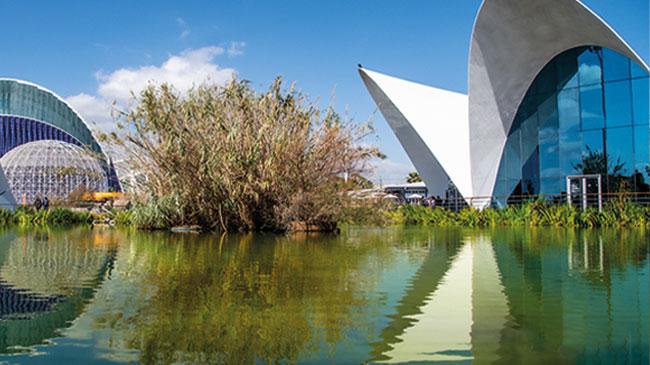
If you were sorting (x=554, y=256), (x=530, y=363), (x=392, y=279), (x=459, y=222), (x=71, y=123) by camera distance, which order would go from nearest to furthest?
(x=530, y=363) → (x=392, y=279) → (x=554, y=256) → (x=459, y=222) → (x=71, y=123)

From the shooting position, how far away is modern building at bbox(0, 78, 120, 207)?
41.6 m

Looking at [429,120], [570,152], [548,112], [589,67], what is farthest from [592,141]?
[429,120]

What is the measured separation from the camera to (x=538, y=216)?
17.0 m

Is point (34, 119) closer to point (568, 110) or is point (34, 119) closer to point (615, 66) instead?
point (568, 110)

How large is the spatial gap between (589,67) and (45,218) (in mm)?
19186

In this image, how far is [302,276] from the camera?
5488 millimetres

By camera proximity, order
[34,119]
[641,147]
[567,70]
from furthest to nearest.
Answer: [34,119] → [567,70] → [641,147]

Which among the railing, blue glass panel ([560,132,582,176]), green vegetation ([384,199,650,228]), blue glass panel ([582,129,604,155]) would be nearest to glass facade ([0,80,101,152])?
the railing

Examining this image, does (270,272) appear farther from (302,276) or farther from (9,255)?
(9,255)

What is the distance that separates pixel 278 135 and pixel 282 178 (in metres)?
0.91

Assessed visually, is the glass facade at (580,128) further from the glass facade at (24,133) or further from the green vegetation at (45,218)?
the glass facade at (24,133)

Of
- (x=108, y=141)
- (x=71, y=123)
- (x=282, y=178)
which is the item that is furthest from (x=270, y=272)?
(x=71, y=123)

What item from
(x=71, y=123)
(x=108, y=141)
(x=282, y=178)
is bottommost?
(x=282, y=178)

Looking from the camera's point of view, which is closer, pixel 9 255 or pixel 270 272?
pixel 270 272
